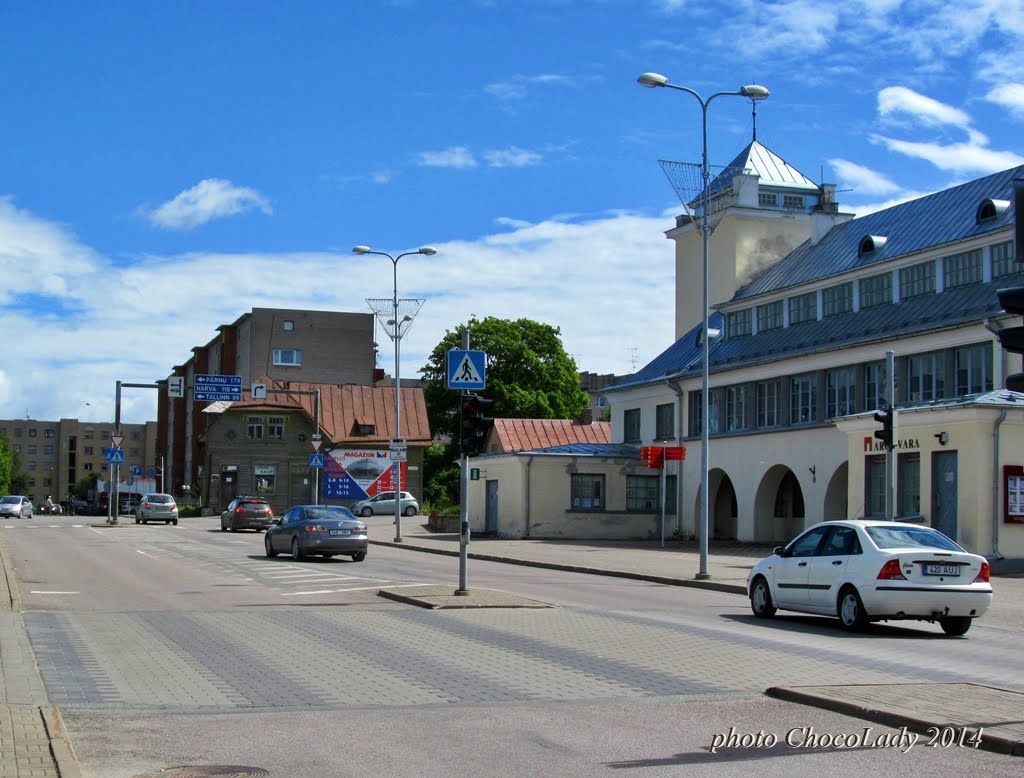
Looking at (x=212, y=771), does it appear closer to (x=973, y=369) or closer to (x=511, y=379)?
(x=973, y=369)

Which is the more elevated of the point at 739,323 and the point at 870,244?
the point at 870,244

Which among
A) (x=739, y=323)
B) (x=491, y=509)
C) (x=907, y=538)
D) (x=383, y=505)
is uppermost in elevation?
(x=739, y=323)

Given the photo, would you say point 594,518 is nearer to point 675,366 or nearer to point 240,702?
point 675,366

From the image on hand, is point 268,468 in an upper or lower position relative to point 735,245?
lower

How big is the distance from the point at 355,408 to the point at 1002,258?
1914 inches

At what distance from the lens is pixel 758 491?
44.6 metres

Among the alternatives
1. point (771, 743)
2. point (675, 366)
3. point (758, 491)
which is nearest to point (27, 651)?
point (771, 743)

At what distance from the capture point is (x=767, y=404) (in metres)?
44.6

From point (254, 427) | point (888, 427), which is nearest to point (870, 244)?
point (888, 427)

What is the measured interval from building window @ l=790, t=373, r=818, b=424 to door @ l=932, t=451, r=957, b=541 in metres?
10.1

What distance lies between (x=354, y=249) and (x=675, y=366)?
14334 mm

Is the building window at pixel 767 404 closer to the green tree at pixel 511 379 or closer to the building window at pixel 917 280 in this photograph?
the building window at pixel 917 280

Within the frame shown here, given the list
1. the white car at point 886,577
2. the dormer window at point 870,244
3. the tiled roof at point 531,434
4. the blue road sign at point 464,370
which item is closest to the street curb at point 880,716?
the white car at point 886,577

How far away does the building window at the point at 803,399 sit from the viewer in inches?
1649
